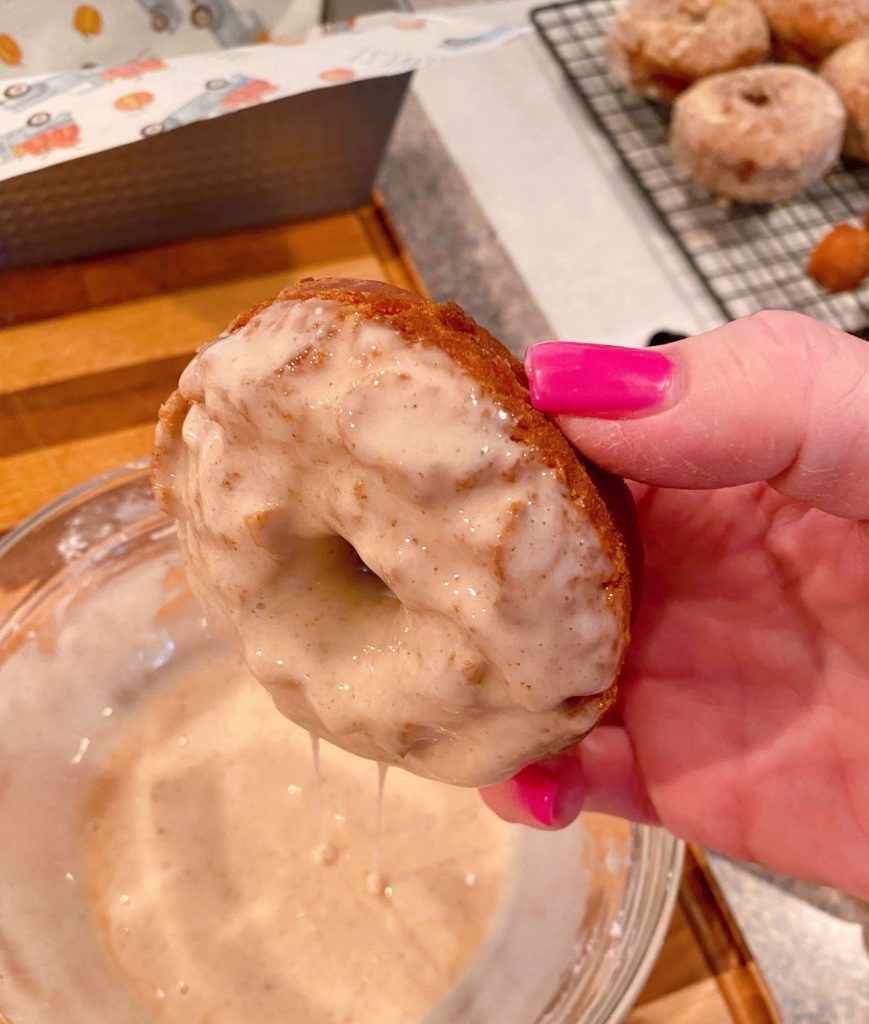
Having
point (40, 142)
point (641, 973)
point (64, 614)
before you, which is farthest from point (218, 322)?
point (641, 973)

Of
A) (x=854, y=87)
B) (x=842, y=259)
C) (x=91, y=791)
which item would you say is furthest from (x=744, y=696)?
(x=854, y=87)

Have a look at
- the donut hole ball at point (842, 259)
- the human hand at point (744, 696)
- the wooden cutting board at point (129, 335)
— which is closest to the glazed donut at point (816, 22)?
the donut hole ball at point (842, 259)

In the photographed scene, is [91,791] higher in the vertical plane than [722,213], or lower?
lower

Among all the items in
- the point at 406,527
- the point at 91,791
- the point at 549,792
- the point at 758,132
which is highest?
the point at 406,527

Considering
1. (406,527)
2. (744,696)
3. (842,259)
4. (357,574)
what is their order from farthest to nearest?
1. (842,259)
2. (744,696)
3. (357,574)
4. (406,527)

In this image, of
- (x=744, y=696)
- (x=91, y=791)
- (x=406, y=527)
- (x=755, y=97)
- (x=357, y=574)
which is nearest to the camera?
(x=406, y=527)

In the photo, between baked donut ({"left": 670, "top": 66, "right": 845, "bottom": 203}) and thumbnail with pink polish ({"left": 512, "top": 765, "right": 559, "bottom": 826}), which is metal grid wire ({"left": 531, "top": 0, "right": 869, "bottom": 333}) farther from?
thumbnail with pink polish ({"left": 512, "top": 765, "right": 559, "bottom": 826})

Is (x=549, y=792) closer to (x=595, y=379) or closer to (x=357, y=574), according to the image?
(x=357, y=574)
